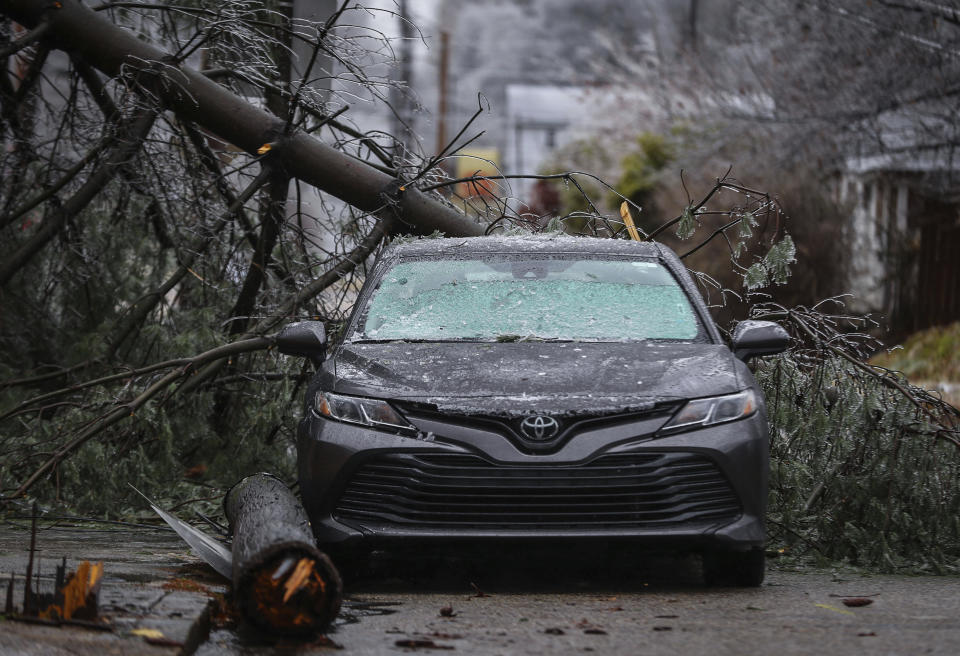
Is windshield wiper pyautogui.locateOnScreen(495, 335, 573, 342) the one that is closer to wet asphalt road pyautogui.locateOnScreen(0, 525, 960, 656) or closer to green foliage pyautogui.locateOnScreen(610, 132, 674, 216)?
wet asphalt road pyautogui.locateOnScreen(0, 525, 960, 656)

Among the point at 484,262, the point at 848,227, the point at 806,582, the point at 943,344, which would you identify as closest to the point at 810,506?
the point at 806,582

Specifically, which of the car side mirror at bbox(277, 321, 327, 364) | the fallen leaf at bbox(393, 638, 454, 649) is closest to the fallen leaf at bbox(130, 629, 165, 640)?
the fallen leaf at bbox(393, 638, 454, 649)

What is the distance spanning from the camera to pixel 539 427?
19.0 feet

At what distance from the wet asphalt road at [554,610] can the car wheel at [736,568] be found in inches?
→ 2.6

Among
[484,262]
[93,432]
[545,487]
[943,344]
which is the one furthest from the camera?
[943,344]


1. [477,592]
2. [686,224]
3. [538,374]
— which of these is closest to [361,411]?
[538,374]

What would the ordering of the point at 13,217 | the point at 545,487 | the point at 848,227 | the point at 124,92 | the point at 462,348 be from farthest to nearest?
the point at 848,227
the point at 13,217
the point at 124,92
the point at 462,348
the point at 545,487

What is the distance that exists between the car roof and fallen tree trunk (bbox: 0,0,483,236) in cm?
209

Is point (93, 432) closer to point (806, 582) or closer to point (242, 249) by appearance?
point (242, 249)

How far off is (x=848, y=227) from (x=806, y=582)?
17.0 m

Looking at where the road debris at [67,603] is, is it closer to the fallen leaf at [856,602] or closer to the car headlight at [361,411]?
the car headlight at [361,411]

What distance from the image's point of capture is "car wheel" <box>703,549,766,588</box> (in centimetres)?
618

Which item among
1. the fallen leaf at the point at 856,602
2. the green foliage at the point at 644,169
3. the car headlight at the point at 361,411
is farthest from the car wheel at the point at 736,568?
the green foliage at the point at 644,169

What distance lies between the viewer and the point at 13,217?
10.1 metres
